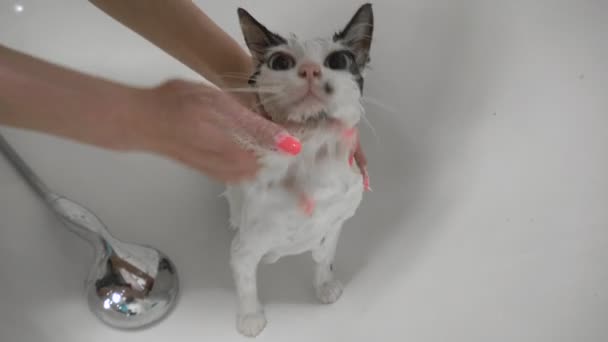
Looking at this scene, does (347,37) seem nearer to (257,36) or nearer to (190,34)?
(257,36)

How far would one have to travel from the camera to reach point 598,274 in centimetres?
55

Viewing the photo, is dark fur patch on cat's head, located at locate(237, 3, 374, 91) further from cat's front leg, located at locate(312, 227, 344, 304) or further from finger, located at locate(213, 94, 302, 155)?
cat's front leg, located at locate(312, 227, 344, 304)

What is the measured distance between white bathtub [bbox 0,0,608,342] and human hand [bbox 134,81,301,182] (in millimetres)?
377

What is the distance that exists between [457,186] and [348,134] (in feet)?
1.06

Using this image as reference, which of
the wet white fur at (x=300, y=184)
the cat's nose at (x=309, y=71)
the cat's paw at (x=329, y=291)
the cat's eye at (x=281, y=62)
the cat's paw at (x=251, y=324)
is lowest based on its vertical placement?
the cat's paw at (x=251, y=324)

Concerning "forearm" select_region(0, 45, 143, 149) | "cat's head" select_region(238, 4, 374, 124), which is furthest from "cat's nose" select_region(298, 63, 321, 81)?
"forearm" select_region(0, 45, 143, 149)

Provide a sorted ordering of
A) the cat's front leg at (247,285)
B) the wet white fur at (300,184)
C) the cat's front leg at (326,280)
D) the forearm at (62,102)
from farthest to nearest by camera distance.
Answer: the cat's front leg at (326,280) < the cat's front leg at (247,285) < the wet white fur at (300,184) < the forearm at (62,102)

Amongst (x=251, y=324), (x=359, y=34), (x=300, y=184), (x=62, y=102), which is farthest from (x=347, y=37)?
(x=251, y=324)

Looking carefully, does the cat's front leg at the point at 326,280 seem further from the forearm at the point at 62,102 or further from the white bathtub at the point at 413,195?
the forearm at the point at 62,102

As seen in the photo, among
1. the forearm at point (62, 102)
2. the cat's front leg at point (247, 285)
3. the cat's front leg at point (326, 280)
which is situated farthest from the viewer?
the cat's front leg at point (326, 280)

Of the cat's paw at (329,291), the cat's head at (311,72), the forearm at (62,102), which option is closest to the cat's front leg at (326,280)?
the cat's paw at (329,291)

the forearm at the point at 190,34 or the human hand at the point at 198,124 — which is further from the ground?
the human hand at the point at 198,124

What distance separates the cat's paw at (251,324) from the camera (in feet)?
2.43

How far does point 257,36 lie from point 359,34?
0.11m
